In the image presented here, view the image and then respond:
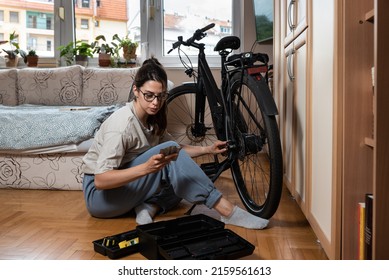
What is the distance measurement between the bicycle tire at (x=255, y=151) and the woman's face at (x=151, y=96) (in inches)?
15.0

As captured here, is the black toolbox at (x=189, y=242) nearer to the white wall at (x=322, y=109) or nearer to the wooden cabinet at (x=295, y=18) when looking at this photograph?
the white wall at (x=322, y=109)

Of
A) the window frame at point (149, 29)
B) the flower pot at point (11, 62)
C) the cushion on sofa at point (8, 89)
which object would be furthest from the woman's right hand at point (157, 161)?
the flower pot at point (11, 62)

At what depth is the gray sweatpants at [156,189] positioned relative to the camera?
1789mm

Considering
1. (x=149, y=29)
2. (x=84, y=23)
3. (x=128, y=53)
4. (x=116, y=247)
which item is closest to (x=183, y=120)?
(x=128, y=53)

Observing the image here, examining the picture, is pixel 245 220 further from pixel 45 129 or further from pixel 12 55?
pixel 12 55

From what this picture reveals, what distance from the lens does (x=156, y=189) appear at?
1.89 meters

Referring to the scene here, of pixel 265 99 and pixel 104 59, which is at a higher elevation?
pixel 104 59

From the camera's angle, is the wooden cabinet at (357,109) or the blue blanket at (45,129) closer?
the wooden cabinet at (357,109)

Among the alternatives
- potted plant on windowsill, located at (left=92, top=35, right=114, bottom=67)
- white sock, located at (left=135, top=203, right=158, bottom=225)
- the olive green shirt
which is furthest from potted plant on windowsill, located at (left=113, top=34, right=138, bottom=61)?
white sock, located at (left=135, top=203, right=158, bottom=225)

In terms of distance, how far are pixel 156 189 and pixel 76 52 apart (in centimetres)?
254

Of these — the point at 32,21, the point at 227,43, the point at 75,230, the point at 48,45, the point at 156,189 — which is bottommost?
the point at 75,230

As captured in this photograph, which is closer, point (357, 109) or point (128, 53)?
point (357, 109)

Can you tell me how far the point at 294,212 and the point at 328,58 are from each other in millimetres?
895

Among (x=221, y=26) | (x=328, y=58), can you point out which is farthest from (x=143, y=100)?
(x=221, y=26)
